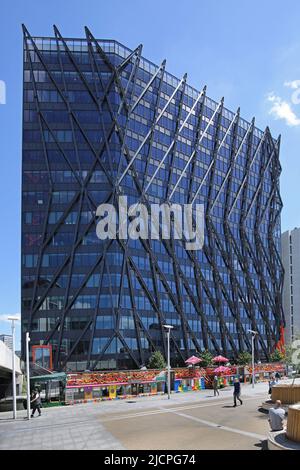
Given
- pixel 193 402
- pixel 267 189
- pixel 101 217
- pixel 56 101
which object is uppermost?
pixel 56 101

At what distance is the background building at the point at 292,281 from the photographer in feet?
457

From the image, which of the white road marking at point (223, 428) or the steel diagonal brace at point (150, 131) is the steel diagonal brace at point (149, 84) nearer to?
the steel diagonal brace at point (150, 131)

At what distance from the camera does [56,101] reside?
7888cm

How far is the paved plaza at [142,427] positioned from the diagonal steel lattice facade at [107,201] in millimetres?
37745

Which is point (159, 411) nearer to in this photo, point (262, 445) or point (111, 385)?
point (111, 385)

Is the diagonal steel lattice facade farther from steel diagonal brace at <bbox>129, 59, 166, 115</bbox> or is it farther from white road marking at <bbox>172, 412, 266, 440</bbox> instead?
white road marking at <bbox>172, 412, 266, 440</bbox>

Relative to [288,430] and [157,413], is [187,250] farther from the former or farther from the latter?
[288,430]

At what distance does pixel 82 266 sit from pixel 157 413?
46.5 m

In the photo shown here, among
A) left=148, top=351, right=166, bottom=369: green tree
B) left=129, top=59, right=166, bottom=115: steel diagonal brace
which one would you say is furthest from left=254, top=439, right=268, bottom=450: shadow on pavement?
left=129, top=59, right=166, bottom=115: steel diagonal brace

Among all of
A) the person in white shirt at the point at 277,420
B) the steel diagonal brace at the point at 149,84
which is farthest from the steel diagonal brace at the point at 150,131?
the person in white shirt at the point at 277,420

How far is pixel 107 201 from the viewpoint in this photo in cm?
7588

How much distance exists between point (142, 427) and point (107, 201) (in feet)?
179

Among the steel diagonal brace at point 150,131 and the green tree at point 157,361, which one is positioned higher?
the steel diagonal brace at point 150,131
